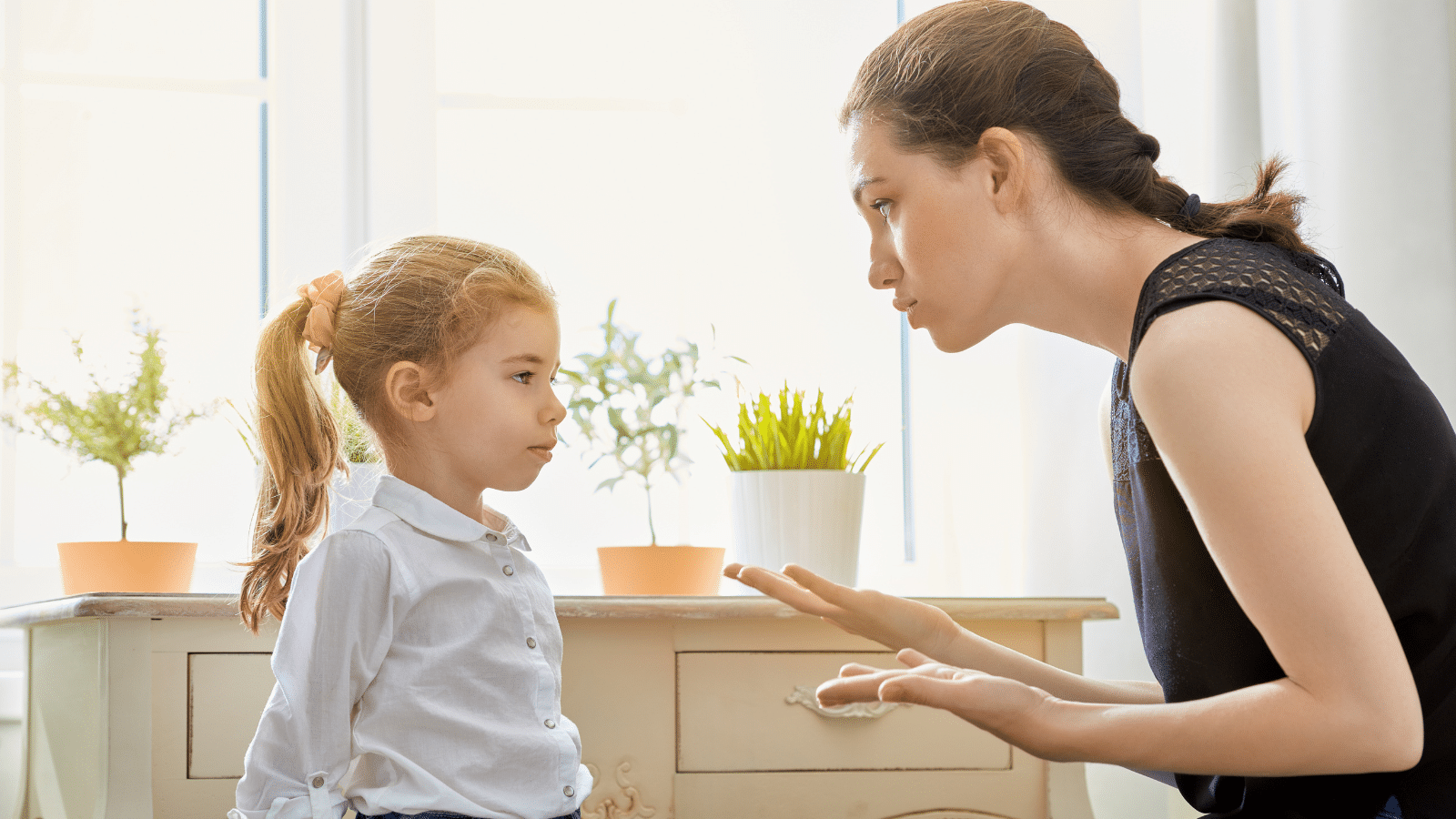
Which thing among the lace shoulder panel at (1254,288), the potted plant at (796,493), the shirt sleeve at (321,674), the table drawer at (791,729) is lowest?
the table drawer at (791,729)

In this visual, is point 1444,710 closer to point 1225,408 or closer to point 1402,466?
point 1402,466

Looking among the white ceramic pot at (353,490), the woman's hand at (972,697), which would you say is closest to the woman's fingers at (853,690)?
the woman's hand at (972,697)

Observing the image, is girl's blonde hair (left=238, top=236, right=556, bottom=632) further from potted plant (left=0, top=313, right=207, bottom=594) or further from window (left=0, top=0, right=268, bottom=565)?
window (left=0, top=0, right=268, bottom=565)

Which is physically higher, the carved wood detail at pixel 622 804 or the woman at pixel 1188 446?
the woman at pixel 1188 446

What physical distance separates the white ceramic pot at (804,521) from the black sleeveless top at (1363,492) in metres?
Result: 0.62

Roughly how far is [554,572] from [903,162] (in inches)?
42.6

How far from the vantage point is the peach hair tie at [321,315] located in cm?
108

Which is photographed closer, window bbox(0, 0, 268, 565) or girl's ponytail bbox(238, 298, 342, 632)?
girl's ponytail bbox(238, 298, 342, 632)

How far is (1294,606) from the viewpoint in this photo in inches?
25.5

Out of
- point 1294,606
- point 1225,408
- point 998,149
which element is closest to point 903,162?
point 998,149

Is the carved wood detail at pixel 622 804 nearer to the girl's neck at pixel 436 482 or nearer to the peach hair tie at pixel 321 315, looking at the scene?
the girl's neck at pixel 436 482

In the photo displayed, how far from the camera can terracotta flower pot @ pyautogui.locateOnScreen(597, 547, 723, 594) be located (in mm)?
1443

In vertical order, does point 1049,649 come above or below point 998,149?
below

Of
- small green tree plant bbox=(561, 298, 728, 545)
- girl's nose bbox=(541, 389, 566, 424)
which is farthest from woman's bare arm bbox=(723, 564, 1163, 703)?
small green tree plant bbox=(561, 298, 728, 545)
